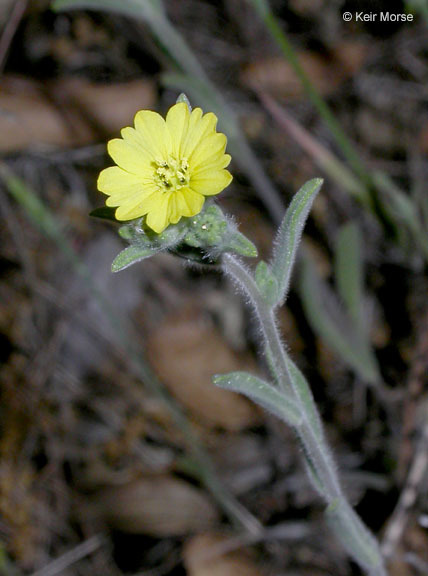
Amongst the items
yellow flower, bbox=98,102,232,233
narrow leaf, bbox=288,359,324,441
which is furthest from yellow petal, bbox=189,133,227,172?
narrow leaf, bbox=288,359,324,441

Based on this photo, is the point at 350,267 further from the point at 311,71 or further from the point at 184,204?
the point at 184,204

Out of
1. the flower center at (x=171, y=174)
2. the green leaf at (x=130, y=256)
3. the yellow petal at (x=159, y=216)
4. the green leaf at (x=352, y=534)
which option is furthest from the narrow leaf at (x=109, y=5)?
the green leaf at (x=352, y=534)

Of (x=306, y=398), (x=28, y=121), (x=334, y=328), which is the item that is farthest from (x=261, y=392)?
(x=28, y=121)

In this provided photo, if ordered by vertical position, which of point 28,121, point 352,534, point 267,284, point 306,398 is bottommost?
point 352,534

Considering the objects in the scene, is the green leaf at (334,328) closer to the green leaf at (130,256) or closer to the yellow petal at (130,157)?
the yellow petal at (130,157)

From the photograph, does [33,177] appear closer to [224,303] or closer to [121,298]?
[121,298]

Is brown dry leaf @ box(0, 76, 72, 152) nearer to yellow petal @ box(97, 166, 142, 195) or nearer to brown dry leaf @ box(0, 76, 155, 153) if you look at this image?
brown dry leaf @ box(0, 76, 155, 153)

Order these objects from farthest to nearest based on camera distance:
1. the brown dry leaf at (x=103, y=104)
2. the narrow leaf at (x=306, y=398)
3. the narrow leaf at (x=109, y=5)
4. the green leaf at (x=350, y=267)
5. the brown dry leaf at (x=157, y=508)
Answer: the brown dry leaf at (x=103, y=104) < the green leaf at (x=350, y=267) < the brown dry leaf at (x=157, y=508) < the narrow leaf at (x=109, y=5) < the narrow leaf at (x=306, y=398)

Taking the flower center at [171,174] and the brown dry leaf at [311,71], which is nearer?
the flower center at [171,174]
